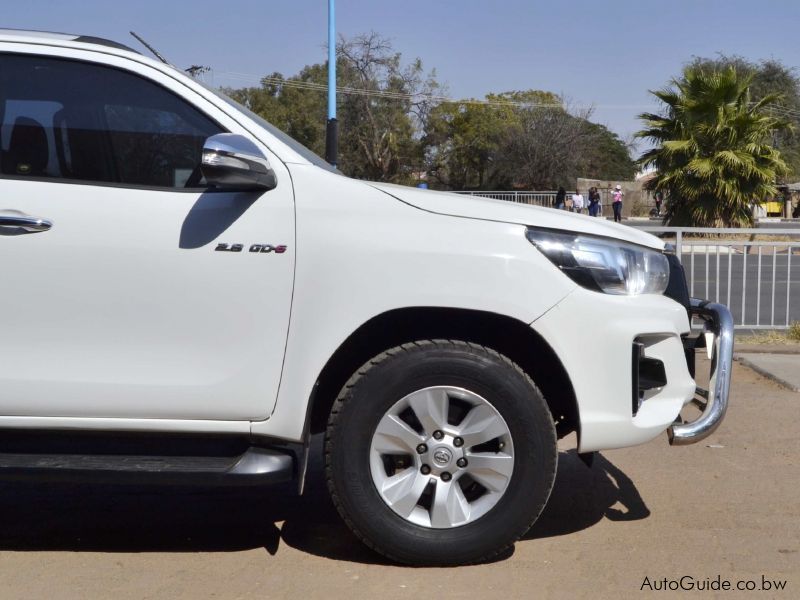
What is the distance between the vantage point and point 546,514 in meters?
4.86

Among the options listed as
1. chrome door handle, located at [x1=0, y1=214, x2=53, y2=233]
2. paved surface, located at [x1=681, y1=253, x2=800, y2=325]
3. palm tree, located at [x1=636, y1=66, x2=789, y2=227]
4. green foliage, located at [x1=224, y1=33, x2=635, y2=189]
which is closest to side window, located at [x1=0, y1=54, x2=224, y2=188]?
chrome door handle, located at [x1=0, y1=214, x2=53, y2=233]

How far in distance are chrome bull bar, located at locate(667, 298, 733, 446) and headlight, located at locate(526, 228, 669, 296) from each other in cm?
53

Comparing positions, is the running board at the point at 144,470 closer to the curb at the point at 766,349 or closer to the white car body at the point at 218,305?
the white car body at the point at 218,305

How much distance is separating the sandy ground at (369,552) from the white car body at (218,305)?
0.60 meters

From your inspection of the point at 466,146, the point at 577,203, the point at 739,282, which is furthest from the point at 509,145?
the point at 739,282

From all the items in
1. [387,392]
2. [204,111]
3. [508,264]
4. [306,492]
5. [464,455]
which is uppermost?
[204,111]

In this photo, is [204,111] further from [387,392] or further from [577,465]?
[577,465]

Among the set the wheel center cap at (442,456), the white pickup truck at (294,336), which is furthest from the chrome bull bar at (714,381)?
the wheel center cap at (442,456)

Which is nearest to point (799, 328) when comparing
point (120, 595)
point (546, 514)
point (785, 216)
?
point (546, 514)

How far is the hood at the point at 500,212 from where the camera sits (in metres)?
4.01

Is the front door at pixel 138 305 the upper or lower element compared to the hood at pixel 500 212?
lower

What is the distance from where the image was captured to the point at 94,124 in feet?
13.6

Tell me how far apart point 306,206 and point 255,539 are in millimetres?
1508

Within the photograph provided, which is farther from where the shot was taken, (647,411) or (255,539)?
(255,539)
